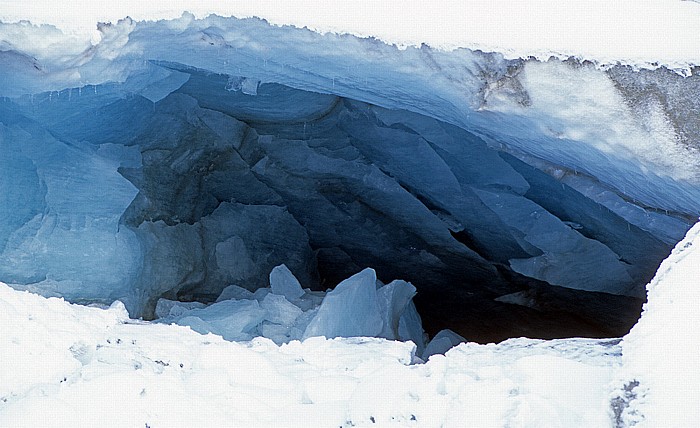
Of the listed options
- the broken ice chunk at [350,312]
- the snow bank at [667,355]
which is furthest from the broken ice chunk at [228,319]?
the snow bank at [667,355]

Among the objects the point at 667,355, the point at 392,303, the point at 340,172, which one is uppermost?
the point at 667,355

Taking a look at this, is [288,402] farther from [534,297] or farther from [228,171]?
[534,297]

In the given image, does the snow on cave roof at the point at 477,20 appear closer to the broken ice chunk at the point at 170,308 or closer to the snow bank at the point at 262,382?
the snow bank at the point at 262,382

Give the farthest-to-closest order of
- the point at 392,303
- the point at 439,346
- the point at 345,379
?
1. the point at 439,346
2. the point at 392,303
3. the point at 345,379

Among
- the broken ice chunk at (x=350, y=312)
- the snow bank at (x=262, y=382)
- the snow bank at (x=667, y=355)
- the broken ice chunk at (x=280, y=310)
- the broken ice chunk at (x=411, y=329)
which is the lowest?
the broken ice chunk at (x=411, y=329)

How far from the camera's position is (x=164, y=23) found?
164 centimetres

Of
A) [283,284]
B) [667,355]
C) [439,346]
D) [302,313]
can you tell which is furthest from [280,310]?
[667,355]

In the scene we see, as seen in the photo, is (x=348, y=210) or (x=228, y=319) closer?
(x=228, y=319)

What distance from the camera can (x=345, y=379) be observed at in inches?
53.0

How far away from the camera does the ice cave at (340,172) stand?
1.59 meters

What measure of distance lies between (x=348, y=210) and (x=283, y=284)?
0.71 metres

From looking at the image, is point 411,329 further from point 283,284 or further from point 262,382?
point 262,382

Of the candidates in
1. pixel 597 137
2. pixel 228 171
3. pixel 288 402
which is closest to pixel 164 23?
pixel 288 402

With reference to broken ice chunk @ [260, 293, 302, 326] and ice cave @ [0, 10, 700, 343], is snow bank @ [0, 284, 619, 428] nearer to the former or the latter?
ice cave @ [0, 10, 700, 343]
